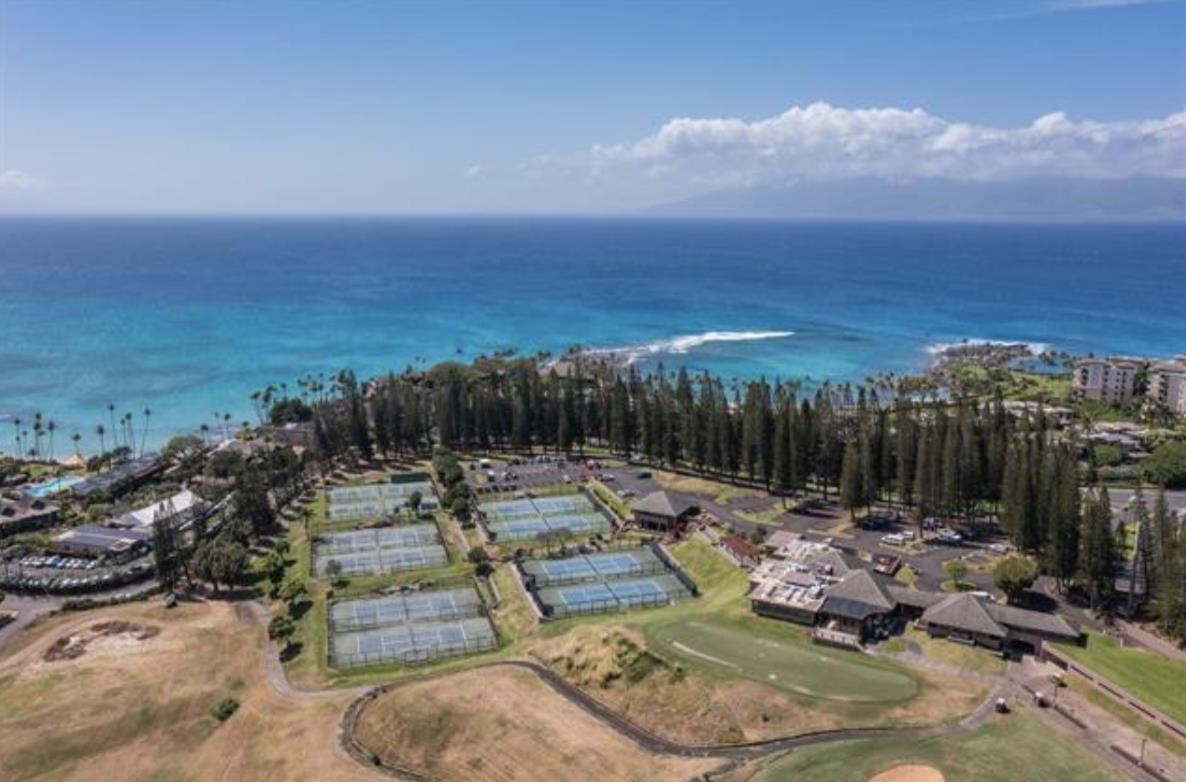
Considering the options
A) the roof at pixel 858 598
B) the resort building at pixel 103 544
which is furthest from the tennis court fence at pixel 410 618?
the resort building at pixel 103 544

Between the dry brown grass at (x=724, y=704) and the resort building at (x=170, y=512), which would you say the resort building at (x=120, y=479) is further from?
the dry brown grass at (x=724, y=704)

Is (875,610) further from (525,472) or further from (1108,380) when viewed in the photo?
(1108,380)

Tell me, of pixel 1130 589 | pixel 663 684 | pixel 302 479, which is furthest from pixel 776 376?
pixel 663 684

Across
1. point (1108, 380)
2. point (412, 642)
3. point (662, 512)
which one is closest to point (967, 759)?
point (412, 642)

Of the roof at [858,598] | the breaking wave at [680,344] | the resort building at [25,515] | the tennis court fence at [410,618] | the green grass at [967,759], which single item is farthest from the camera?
the breaking wave at [680,344]

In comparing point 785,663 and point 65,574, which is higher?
point 785,663

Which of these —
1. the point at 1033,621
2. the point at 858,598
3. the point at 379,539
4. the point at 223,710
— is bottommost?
the point at 379,539

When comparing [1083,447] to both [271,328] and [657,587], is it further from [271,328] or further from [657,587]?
[271,328]
